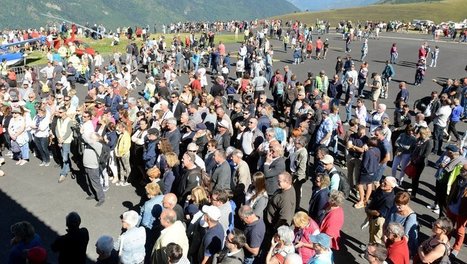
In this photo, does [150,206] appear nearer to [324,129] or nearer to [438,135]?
[324,129]

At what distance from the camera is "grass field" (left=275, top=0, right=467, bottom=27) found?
65.8 metres

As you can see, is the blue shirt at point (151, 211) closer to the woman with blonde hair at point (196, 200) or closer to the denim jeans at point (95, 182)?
the woman with blonde hair at point (196, 200)

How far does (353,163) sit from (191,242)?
4.39 meters

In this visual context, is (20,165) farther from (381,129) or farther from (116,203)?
(381,129)

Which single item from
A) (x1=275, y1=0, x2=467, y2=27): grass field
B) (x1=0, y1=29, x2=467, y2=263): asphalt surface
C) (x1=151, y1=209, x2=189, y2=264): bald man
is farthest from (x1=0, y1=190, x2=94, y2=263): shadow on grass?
(x1=275, y1=0, x2=467, y2=27): grass field

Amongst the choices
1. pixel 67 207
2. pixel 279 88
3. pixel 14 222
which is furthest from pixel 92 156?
pixel 279 88

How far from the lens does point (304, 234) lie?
17.2 ft

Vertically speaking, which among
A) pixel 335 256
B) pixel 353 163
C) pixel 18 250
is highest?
pixel 18 250

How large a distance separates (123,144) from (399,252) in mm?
6005

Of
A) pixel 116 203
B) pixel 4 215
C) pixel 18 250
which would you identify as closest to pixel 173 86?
pixel 116 203

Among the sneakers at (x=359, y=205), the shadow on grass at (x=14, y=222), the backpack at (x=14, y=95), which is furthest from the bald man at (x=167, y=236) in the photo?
the backpack at (x=14, y=95)

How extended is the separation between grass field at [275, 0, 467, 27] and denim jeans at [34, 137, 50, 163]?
55099 millimetres

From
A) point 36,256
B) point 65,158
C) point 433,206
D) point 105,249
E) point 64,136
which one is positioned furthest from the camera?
point 65,158

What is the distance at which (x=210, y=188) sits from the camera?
6.62 metres
